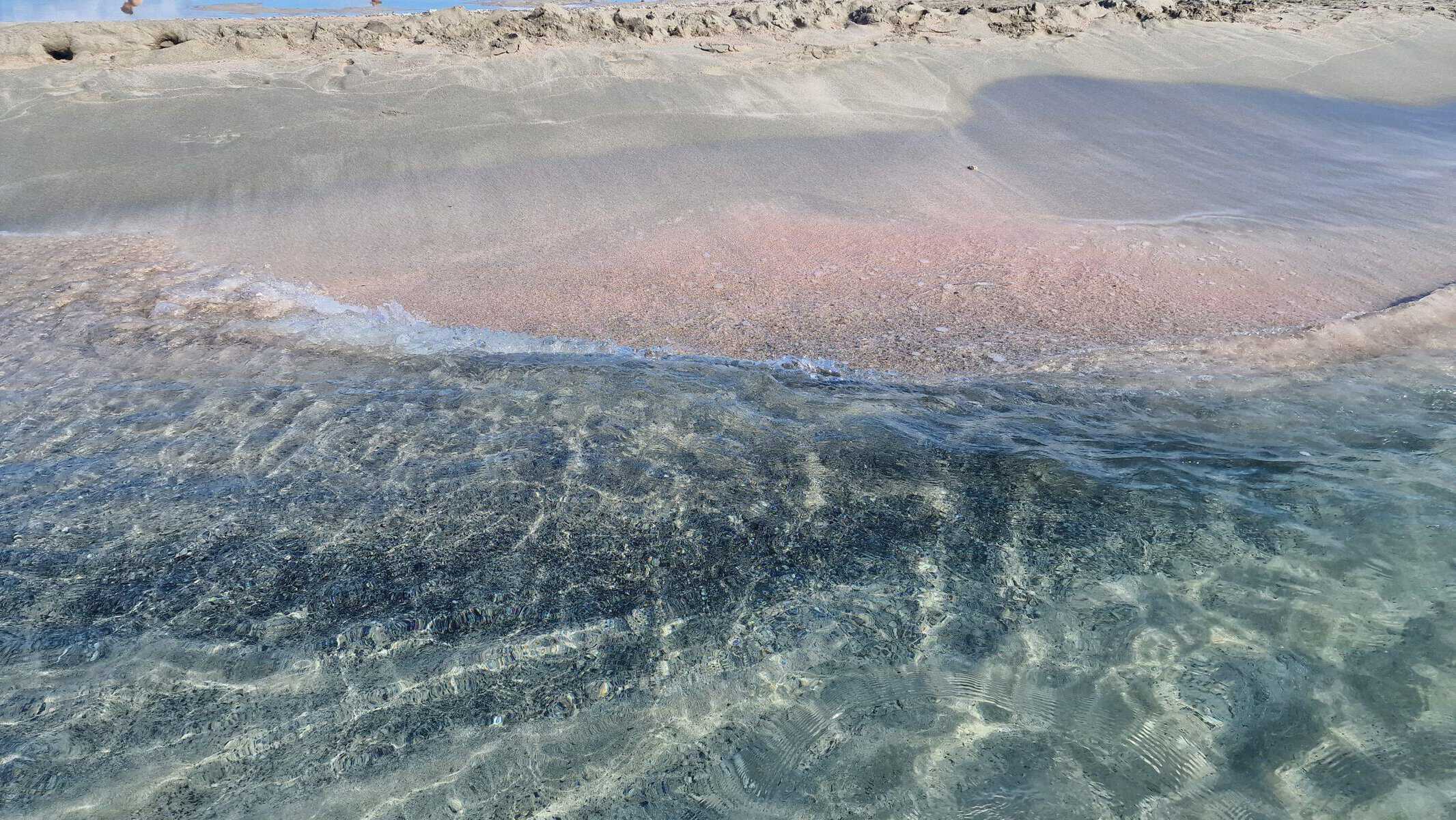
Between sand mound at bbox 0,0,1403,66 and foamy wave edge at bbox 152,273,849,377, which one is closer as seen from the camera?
foamy wave edge at bbox 152,273,849,377

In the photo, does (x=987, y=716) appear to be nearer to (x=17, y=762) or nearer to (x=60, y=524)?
(x=17, y=762)

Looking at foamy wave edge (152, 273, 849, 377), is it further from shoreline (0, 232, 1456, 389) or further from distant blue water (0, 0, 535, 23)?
distant blue water (0, 0, 535, 23)

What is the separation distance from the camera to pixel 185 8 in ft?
44.7

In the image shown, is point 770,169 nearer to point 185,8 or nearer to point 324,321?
point 324,321

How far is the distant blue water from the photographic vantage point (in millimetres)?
12016

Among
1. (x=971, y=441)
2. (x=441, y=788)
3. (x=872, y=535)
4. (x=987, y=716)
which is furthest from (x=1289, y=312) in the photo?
(x=441, y=788)

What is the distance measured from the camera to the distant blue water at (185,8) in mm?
12016

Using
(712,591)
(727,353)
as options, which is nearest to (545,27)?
(727,353)

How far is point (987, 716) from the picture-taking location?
2354mm

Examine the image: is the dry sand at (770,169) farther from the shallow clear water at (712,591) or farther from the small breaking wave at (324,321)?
the shallow clear water at (712,591)

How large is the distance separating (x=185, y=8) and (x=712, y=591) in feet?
48.9

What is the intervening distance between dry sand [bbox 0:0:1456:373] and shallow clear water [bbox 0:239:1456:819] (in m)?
0.85

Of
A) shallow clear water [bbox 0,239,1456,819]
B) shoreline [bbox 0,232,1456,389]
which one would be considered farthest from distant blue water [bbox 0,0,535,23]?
shallow clear water [bbox 0,239,1456,819]

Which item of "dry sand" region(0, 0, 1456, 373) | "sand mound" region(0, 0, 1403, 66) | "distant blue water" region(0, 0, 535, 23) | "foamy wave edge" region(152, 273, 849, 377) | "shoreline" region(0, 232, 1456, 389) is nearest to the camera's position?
"shoreline" region(0, 232, 1456, 389)
